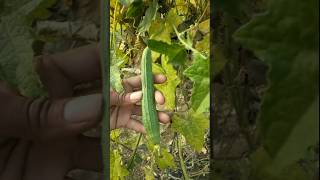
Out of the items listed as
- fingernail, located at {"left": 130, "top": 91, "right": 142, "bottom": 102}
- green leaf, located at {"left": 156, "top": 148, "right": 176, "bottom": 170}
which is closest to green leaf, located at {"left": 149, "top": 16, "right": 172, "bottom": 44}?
fingernail, located at {"left": 130, "top": 91, "right": 142, "bottom": 102}

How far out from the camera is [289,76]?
0.13m

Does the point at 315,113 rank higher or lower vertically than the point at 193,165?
higher

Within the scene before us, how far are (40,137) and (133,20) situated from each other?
58cm

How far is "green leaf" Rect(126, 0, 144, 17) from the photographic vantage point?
841mm

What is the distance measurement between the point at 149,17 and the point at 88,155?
0.54 m

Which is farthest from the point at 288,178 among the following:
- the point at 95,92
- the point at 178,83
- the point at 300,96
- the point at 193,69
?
the point at 178,83

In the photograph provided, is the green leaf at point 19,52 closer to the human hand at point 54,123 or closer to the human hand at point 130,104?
the human hand at point 54,123

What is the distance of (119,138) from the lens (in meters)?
1.04

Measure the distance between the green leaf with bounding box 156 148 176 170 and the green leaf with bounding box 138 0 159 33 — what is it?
27cm

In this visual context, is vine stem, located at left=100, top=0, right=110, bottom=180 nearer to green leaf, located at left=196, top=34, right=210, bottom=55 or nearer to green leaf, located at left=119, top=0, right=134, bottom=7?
green leaf, located at left=196, top=34, right=210, bottom=55

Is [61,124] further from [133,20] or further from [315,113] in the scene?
[133,20]

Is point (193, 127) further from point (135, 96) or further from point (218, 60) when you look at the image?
point (218, 60)

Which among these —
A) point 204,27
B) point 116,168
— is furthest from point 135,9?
point 116,168

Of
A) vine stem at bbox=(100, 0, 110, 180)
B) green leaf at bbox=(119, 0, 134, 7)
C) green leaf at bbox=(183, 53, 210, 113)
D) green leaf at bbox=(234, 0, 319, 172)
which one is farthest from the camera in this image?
green leaf at bbox=(119, 0, 134, 7)
